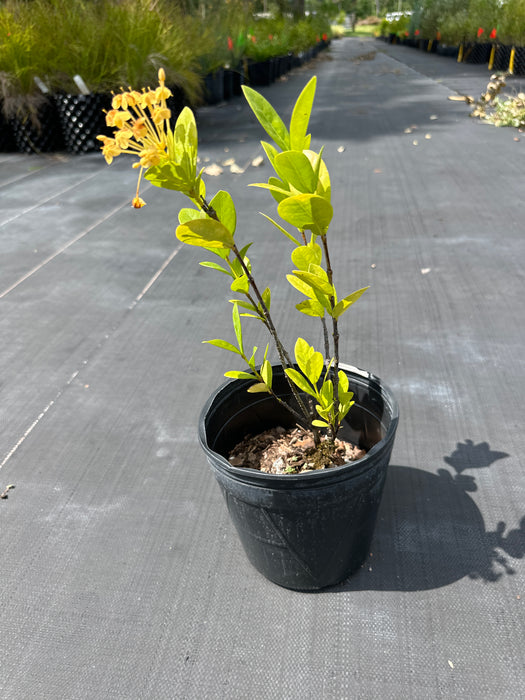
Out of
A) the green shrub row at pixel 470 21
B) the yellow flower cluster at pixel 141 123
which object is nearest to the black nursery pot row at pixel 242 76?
the green shrub row at pixel 470 21

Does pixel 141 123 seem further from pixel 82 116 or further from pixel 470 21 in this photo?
pixel 470 21

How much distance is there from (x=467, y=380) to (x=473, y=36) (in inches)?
648

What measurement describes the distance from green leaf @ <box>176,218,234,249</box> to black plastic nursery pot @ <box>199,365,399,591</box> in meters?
0.45

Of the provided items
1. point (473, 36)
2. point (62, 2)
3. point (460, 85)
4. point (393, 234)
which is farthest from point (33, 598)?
point (473, 36)

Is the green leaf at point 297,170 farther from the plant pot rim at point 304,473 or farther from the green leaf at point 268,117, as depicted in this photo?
the plant pot rim at point 304,473

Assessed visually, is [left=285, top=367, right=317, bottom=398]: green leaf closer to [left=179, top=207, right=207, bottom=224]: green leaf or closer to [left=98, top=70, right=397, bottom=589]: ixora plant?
[left=98, top=70, right=397, bottom=589]: ixora plant

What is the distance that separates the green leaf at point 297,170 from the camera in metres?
0.75

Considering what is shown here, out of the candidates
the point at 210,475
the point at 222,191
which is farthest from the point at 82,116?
the point at 222,191

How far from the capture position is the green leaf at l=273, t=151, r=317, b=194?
2.46 ft

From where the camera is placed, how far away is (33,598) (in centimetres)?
123

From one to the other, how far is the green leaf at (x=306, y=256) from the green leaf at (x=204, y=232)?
0.12m

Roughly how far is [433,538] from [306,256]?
865 mm

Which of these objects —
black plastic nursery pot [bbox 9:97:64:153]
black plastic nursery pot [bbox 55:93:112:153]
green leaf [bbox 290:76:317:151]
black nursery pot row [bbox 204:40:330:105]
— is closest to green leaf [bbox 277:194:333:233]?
green leaf [bbox 290:76:317:151]

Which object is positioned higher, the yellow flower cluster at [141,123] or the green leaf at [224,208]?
the yellow flower cluster at [141,123]
